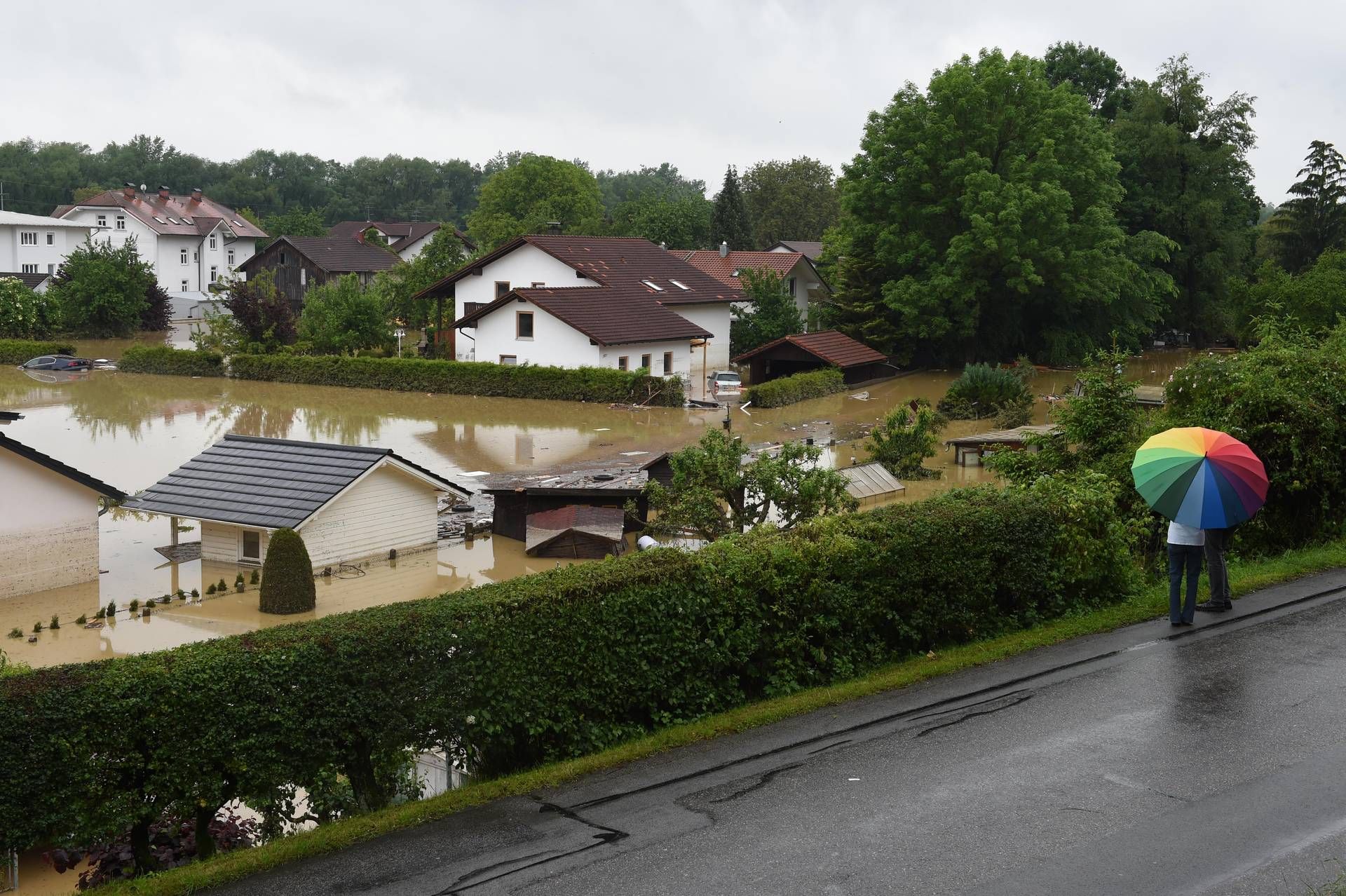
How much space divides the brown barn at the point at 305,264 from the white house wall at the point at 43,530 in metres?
57.1

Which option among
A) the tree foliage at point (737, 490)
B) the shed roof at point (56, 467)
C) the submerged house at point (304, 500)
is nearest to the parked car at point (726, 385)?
the submerged house at point (304, 500)

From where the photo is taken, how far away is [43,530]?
21.0 metres

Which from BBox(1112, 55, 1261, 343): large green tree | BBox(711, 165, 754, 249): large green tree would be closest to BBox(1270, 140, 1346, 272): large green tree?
BBox(1112, 55, 1261, 343): large green tree

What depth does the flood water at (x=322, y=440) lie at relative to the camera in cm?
Answer: 1986

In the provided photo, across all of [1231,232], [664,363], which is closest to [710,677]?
[664,363]

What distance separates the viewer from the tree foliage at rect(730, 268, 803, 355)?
57.1 m

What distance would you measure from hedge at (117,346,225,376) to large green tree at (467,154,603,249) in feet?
102

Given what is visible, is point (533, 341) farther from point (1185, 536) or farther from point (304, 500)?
point (1185, 536)

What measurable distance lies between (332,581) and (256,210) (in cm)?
13820

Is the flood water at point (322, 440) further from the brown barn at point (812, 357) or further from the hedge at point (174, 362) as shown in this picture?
the brown barn at point (812, 357)

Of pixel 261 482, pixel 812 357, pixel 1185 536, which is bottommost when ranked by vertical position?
pixel 1185 536

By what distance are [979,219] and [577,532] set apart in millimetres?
33590

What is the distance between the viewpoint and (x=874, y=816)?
8266 millimetres

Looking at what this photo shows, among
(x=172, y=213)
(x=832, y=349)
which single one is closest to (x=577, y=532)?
(x=832, y=349)
